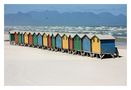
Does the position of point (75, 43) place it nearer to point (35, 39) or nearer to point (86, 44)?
point (86, 44)

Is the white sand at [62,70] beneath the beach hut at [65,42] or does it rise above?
beneath

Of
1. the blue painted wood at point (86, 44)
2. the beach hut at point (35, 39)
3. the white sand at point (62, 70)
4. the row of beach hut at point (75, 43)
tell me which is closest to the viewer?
the white sand at point (62, 70)

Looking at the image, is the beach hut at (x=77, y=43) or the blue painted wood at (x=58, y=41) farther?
the blue painted wood at (x=58, y=41)

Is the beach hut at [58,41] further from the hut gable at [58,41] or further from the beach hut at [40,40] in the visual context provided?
the beach hut at [40,40]

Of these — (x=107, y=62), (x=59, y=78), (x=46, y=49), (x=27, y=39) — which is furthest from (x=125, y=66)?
(x=27, y=39)

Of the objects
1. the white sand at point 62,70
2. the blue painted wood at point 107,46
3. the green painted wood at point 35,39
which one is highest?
the green painted wood at point 35,39

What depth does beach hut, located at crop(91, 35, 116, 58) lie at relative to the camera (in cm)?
2094

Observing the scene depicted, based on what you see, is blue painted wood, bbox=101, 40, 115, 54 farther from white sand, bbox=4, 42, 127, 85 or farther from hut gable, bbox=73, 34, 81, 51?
hut gable, bbox=73, 34, 81, 51

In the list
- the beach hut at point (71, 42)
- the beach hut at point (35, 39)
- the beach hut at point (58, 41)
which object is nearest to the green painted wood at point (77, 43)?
the beach hut at point (71, 42)

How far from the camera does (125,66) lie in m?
18.4

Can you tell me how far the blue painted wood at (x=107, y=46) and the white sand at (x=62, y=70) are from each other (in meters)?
0.72

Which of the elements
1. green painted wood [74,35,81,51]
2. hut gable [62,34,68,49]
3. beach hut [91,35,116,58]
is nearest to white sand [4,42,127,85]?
beach hut [91,35,116,58]

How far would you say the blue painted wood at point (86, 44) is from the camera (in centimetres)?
2184
